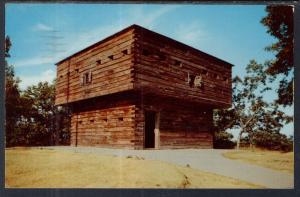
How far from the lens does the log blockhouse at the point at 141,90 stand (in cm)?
1642

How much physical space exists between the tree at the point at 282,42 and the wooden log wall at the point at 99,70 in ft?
23.6

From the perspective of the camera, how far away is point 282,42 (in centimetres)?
1770

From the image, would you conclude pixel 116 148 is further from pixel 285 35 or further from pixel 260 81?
pixel 260 81

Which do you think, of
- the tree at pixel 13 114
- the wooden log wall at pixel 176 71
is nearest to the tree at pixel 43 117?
the tree at pixel 13 114

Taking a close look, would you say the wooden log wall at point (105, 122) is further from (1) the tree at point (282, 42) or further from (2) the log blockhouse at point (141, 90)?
(1) the tree at point (282, 42)

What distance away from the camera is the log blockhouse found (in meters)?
16.4

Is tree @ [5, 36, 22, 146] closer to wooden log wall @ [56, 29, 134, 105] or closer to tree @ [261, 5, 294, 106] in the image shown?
wooden log wall @ [56, 29, 134, 105]

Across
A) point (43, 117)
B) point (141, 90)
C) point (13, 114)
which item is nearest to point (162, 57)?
point (141, 90)

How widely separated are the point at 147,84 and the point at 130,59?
1.49 metres

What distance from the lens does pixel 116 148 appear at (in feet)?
56.1

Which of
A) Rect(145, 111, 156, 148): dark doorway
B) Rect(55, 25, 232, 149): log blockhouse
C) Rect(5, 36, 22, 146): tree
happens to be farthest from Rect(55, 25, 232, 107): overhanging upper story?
Rect(5, 36, 22, 146): tree

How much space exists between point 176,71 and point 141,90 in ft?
10.4

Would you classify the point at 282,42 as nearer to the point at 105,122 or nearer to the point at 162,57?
the point at 162,57

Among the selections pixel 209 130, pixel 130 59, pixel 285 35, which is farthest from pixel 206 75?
pixel 130 59
